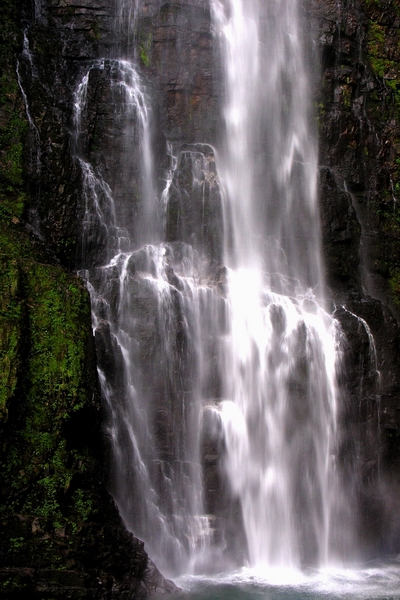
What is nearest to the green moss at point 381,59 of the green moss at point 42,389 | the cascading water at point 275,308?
the cascading water at point 275,308

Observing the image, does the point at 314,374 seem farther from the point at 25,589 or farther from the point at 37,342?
the point at 25,589

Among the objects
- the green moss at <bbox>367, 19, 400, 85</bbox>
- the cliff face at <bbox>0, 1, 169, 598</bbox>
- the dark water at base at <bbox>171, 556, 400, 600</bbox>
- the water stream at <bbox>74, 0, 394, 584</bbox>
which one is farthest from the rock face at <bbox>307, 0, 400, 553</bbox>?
the cliff face at <bbox>0, 1, 169, 598</bbox>

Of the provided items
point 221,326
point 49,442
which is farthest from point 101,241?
point 49,442

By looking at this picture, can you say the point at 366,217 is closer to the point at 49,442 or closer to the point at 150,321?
the point at 150,321

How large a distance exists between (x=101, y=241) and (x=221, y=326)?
3823 mm

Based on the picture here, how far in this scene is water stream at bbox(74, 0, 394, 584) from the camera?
14.9 meters

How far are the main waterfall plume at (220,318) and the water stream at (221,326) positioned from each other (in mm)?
36

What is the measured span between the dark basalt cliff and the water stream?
267 mm

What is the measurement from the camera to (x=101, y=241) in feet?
56.4

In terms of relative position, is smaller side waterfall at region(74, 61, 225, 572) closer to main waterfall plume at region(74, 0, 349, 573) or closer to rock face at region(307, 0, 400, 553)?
main waterfall plume at region(74, 0, 349, 573)

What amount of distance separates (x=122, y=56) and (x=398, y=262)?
34.4ft

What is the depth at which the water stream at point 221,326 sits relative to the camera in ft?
48.7

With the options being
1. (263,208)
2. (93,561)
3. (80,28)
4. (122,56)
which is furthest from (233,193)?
(93,561)

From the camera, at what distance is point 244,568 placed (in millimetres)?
14445
